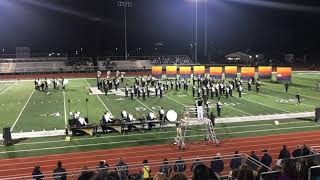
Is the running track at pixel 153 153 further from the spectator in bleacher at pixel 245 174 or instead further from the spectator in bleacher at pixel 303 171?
the spectator in bleacher at pixel 245 174

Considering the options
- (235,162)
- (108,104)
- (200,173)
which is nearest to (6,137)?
(235,162)

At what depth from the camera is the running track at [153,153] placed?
15508mm

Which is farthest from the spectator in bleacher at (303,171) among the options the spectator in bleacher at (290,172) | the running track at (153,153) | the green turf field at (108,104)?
the green turf field at (108,104)

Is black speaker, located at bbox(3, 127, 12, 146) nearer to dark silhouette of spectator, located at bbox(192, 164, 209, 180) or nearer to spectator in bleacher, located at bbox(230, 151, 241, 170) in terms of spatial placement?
spectator in bleacher, located at bbox(230, 151, 241, 170)

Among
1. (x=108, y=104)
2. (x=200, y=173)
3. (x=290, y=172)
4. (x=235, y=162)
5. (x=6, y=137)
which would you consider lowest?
(x=6, y=137)

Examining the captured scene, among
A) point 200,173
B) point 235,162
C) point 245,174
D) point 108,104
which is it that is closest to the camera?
point 200,173

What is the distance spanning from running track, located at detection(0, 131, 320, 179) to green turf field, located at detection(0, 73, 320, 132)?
20.1 feet

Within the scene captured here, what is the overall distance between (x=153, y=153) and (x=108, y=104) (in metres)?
14.0

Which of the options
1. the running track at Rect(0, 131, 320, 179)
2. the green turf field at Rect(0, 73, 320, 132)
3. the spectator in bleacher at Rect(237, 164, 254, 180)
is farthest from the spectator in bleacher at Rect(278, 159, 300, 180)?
the green turf field at Rect(0, 73, 320, 132)

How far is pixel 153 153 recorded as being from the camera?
17.0 metres

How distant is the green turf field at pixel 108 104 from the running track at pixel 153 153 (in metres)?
6.13

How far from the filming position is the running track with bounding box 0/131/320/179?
50.9ft

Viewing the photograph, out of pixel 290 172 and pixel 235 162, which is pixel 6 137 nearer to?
pixel 235 162

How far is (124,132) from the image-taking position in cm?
2111
